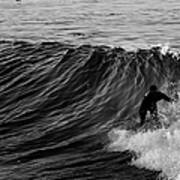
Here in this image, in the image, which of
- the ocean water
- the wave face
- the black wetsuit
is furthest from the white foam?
the black wetsuit

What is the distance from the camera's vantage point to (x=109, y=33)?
37312mm

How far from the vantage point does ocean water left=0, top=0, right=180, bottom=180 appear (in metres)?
14.6

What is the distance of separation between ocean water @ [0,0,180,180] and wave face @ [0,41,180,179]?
0.04 meters

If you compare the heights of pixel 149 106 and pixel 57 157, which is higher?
pixel 149 106

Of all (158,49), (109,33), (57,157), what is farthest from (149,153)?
(109,33)

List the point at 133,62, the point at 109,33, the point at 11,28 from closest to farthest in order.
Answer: the point at 133,62
the point at 109,33
the point at 11,28

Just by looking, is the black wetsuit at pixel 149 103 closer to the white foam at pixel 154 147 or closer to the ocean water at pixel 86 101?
the ocean water at pixel 86 101

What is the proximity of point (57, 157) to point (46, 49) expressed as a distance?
15.9m

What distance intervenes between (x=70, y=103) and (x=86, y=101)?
0.79 metres

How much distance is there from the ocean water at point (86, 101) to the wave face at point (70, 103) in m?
0.04

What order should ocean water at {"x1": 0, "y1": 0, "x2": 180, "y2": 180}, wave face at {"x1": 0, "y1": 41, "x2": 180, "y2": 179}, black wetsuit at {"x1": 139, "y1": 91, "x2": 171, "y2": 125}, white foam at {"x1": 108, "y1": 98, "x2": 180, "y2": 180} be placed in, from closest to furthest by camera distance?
white foam at {"x1": 108, "y1": 98, "x2": 180, "y2": 180}, ocean water at {"x1": 0, "y1": 0, "x2": 180, "y2": 180}, wave face at {"x1": 0, "y1": 41, "x2": 180, "y2": 179}, black wetsuit at {"x1": 139, "y1": 91, "x2": 171, "y2": 125}

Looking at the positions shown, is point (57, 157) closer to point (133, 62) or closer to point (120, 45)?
point (133, 62)

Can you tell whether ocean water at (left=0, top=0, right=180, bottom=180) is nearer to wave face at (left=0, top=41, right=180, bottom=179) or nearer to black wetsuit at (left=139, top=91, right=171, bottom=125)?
wave face at (left=0, top=41, right=180, bottom=179)

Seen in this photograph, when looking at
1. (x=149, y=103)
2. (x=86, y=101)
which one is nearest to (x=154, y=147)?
(x=149, y=103)
